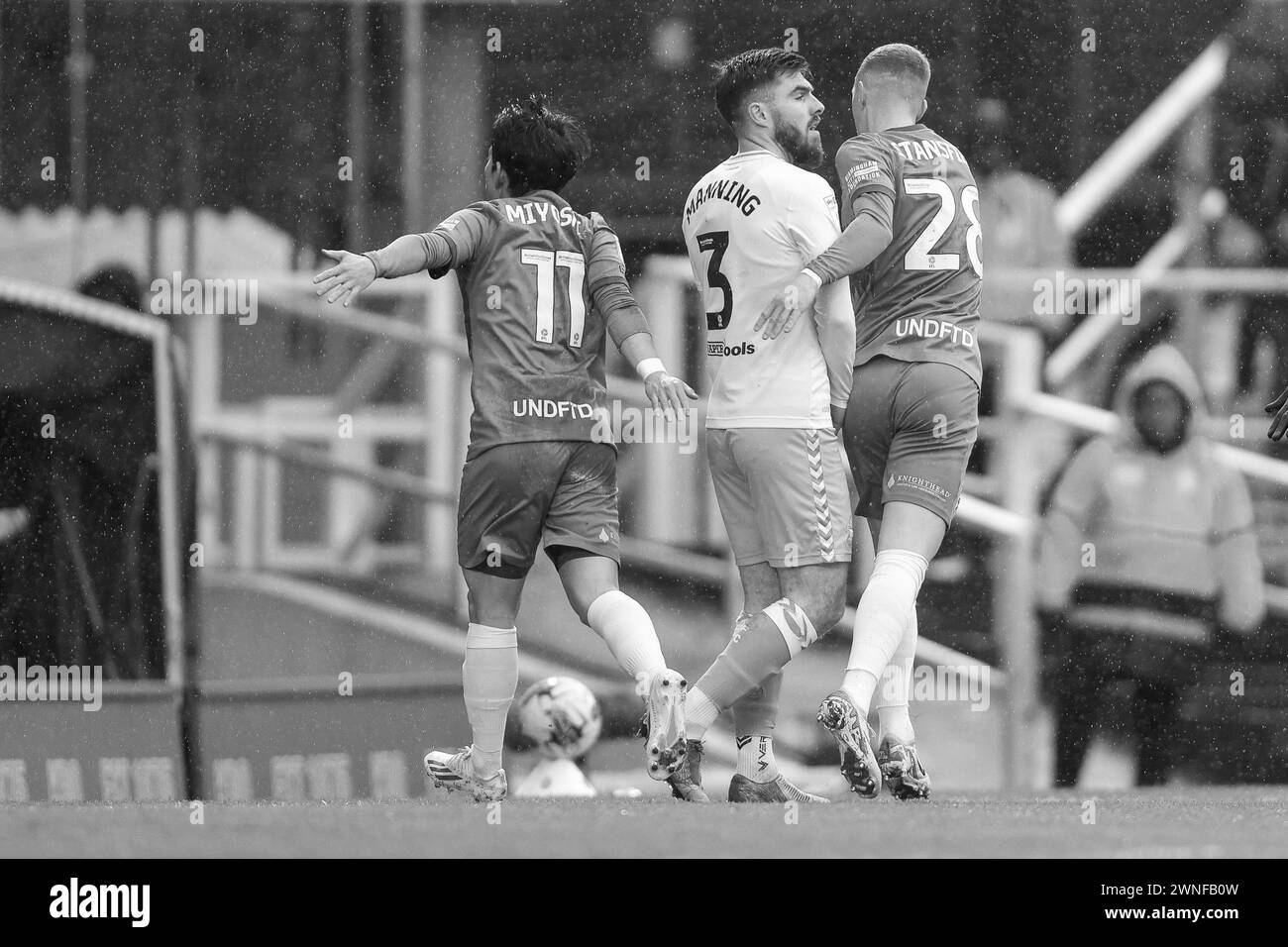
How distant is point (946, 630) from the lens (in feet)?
21.5

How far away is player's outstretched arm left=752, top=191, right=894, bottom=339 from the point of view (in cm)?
418

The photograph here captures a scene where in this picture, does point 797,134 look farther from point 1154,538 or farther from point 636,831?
point 1154,538

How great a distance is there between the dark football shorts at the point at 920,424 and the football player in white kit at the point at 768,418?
76 millimetres

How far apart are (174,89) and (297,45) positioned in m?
0.41

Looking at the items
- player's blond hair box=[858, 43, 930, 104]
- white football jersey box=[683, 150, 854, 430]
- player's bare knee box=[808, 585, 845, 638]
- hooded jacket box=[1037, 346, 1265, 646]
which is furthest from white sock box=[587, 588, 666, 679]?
hooded jacket box=[1037, 346, 1265, 646]

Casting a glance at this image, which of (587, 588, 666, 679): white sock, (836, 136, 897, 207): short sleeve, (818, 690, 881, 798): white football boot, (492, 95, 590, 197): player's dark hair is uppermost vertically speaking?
(492, 95, 590, 197): player's dark hair

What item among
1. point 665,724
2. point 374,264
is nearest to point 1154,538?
point 665,724

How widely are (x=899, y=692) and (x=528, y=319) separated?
1161 mm

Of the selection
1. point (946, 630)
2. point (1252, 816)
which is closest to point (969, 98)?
point (946, 630)

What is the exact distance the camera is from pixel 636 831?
341 cm

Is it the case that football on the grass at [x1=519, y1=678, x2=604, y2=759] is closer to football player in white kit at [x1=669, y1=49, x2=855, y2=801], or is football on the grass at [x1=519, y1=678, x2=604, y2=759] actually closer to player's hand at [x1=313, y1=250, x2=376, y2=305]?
football player in white kit at [x1=669, y1=49, x2=855, y2=801]

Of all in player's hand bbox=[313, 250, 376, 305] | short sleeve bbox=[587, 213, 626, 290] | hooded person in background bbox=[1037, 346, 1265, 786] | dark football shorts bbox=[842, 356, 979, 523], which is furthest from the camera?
hooded person in background bbox=[1037, 346, 1265, 786]

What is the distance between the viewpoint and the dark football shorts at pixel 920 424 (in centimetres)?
432

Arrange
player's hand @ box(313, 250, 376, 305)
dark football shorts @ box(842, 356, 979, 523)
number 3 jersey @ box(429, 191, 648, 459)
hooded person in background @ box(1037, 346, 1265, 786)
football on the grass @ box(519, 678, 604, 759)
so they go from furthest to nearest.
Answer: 1. hooded person in background @ box(1037, 346, 1265, 786)
2. football on the grass @ box(519, 678, 604, 759)
3. number 3 jersey @ box(429, 191, 648, 459)
4. dark football shorts @ box(842, 356, 979, 523)
5. player's hand @ box(313, 250, 376, 305)
